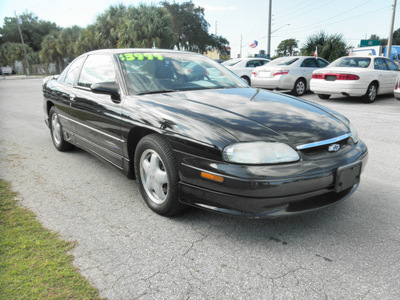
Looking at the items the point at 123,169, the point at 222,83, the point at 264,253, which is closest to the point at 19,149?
the point at 123,169

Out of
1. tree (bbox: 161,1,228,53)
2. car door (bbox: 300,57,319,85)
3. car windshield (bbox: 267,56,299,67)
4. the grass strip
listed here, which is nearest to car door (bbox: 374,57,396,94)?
car door (bbox: 300,57,319,85)

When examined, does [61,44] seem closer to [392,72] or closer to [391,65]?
[391,65]

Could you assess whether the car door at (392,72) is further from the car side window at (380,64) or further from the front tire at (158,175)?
the front tire at (158,175)

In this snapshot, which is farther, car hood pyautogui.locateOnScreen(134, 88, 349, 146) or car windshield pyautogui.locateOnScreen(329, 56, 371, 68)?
car windshield pyautogui.locateOnScreen(329, 56, 371, 68)

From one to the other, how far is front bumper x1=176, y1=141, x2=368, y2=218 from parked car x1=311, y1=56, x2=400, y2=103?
7.66 meters

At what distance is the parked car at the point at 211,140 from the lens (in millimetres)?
2109

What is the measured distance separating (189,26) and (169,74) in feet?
173

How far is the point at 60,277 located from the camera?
6.33ft

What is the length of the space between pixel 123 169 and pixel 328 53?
76.8ft

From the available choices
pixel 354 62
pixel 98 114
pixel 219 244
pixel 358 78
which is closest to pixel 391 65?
pixel 354 62

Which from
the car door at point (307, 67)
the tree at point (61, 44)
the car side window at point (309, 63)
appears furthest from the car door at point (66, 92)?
the tree at point (61, 44)

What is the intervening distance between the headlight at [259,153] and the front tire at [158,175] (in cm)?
50

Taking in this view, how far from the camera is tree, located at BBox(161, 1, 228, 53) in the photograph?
51.4 metres

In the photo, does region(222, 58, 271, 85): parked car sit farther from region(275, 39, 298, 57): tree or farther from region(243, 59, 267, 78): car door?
region(275, 39, 298, 57): tree
